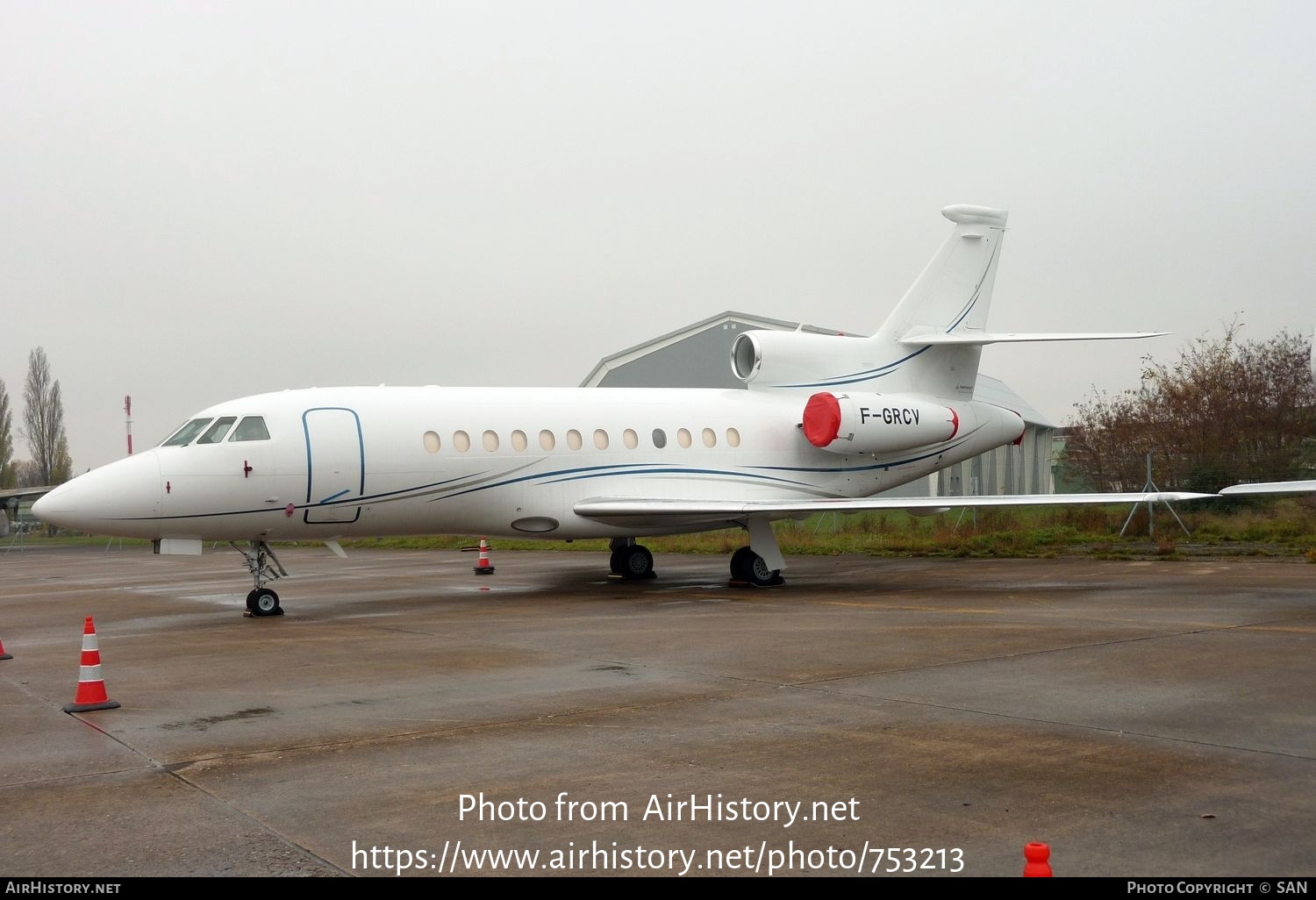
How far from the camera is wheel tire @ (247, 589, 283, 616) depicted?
48.9ft

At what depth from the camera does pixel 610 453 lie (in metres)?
17.7

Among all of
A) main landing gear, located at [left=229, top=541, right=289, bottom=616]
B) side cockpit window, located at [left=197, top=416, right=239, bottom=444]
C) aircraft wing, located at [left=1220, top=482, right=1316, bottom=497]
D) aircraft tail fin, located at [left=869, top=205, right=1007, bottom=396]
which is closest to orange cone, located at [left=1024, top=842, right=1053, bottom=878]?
aircraft wing, located at [left=1220, top=482, right=1316, bottom=497]

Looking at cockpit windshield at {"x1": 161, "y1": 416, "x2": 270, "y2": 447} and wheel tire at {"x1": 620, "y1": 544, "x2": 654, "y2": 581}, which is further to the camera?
wheel tire at {"x1": 620, "y1": 544, "x2": 654, "y2": 581}

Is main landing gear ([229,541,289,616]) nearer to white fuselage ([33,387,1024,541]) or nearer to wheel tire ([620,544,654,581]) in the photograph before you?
white fuselage ([33,387,1024,541])

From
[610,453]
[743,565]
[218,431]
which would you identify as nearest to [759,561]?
[743,565]

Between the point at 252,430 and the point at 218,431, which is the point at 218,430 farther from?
the point at 252,430

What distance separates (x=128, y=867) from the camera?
462 cm

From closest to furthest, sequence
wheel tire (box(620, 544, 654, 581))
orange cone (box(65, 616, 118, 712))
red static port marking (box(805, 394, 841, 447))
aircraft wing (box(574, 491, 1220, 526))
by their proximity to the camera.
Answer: orange cone (box(65, 616, 118, 712)) < aircraft wing (box(574, 491, 1220, 526)) < red static port marking (box(805, 394, 841, 447)) < wheel tire (box(620, 544, 654, 581))

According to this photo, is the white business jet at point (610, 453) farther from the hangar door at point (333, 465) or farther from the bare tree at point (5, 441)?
the bare tree at point (5, 441)

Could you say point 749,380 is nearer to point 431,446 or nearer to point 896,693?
point 431,446

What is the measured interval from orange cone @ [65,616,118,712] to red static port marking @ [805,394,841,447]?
41.4 ft

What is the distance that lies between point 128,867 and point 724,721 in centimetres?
372

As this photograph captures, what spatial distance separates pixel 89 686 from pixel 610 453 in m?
10.1

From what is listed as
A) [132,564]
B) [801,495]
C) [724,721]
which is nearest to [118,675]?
[724,721]
